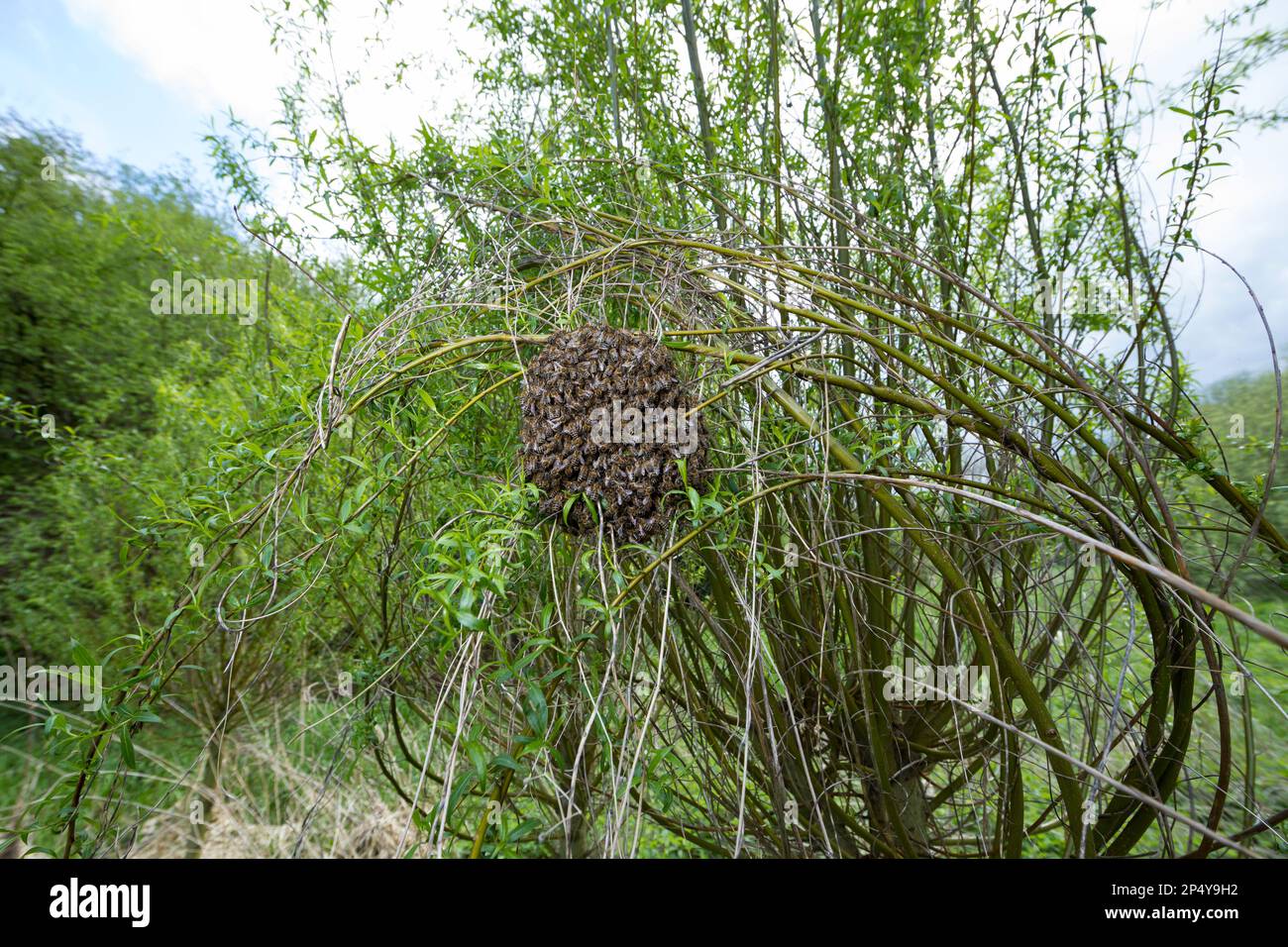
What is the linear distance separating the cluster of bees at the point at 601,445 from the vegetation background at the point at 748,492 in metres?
0.05

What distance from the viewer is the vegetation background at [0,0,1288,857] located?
892 millimetres

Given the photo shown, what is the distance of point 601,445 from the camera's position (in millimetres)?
899

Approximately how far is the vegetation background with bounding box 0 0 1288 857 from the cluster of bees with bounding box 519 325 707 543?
5 cm

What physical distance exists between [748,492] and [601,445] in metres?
0.31

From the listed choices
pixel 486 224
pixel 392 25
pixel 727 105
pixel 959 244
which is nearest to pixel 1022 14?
pixel 959 244

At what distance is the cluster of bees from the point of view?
0.90 meters

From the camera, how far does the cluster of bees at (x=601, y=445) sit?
35.3 inches

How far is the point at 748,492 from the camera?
1080mm

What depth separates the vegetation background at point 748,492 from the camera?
0.89 metres

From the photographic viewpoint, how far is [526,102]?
2.13 metres

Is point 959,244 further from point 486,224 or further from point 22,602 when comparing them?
point 22,602
